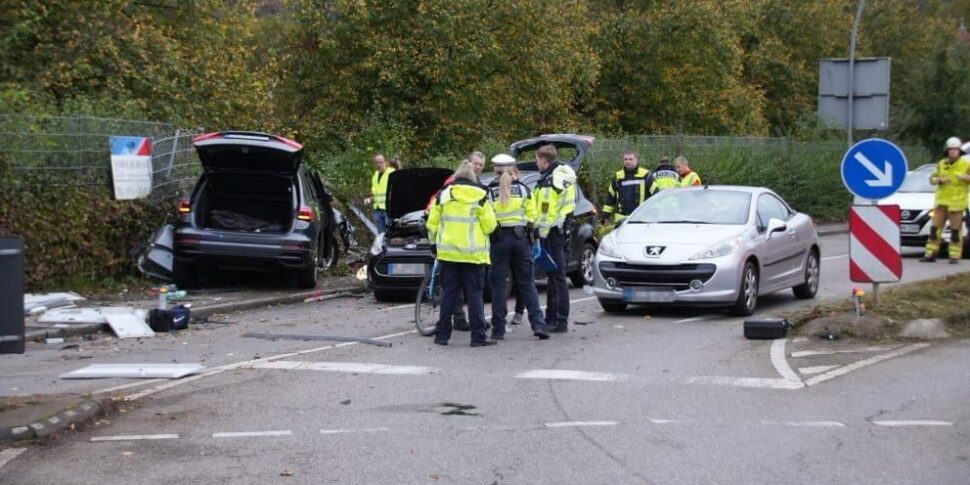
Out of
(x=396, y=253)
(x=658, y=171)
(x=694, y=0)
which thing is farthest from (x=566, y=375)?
(x=694, y=0)

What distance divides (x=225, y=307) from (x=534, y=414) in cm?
738

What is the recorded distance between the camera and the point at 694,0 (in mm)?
39844

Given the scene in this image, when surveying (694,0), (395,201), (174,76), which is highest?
(694,0)

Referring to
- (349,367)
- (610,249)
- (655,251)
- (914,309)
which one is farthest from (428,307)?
(914,309)

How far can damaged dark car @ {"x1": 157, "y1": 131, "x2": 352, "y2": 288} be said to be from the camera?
1562 centimetres

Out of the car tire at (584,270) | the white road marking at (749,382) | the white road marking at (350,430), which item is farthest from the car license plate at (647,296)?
the white road marking at (350,430)

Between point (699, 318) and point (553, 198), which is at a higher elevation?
point (553, 198)

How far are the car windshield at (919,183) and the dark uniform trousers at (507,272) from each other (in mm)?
13806

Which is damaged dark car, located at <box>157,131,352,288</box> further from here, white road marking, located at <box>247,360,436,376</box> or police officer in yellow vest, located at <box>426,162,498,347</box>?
white road marking, located at <box>247,360,436,376</box>

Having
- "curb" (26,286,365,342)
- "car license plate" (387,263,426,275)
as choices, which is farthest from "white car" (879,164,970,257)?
"curb" (26,286,365,342)

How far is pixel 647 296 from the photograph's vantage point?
13.6 meters

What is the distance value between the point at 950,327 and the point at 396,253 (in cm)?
659

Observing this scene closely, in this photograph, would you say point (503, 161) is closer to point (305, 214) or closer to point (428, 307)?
point (428, 307)

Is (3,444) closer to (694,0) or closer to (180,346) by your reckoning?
(180,346)
